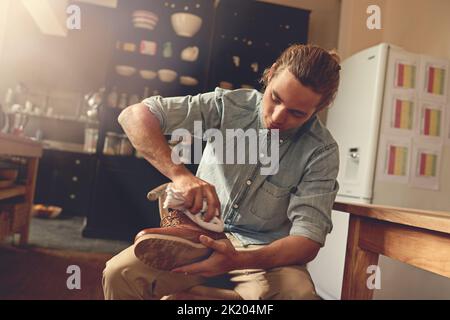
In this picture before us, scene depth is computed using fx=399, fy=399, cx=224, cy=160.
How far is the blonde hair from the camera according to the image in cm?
78

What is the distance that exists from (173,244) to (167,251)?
0.06ft

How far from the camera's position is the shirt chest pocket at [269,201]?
0.89 m

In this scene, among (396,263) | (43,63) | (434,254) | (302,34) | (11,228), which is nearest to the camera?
(434,254)

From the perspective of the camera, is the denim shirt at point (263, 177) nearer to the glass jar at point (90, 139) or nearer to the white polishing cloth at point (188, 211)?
the white polishing cloth at point (188, 211)

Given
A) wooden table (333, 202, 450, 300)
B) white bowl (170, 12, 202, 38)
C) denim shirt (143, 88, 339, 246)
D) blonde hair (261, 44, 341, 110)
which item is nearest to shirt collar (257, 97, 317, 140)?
denim shirt (143, 88, 339, 246)

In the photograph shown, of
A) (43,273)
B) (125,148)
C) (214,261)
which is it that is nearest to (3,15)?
(125,148)

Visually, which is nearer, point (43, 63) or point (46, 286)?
point (46, 286)

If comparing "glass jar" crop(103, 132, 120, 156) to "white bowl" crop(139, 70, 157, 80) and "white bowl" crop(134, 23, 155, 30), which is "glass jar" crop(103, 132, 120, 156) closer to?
"white bowl" crop(139, 70, 157, 80)

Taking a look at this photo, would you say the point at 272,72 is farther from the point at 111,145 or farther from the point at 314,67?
the point at 111,145

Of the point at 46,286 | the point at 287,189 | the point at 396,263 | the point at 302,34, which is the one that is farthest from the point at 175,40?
the point at 287,189

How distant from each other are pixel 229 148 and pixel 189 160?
0.24 metres

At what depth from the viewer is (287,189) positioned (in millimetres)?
895

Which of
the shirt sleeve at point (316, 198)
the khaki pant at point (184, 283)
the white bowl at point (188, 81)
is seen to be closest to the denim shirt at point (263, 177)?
the shirt sleeve at point (316, 198)

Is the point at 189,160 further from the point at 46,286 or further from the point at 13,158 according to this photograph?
the point at 13,158
